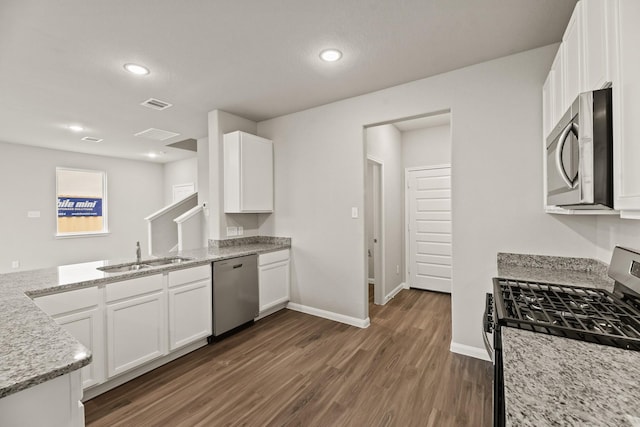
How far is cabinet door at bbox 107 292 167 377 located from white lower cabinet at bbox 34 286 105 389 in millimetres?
58

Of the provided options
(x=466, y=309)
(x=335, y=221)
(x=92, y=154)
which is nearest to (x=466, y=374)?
(x=466, y=309)

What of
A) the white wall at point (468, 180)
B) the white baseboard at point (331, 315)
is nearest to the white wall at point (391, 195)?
the white wall at point (468, 180)

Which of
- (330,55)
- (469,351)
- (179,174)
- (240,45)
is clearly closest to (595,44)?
(330,55)

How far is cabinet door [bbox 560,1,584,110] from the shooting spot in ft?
4.41

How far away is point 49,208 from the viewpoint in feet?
18.2

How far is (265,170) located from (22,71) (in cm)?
240

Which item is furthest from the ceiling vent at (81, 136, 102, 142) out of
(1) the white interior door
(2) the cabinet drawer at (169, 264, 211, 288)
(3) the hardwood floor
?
(1) the white interior door

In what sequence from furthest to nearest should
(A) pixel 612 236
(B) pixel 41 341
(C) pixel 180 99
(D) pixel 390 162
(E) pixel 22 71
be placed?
1. (D) pixel 390 162
2. (C) pixel 180 99
3. (E) pixel 22 71
4. (A) pixel 612 236
5. (B) pixel 41 341

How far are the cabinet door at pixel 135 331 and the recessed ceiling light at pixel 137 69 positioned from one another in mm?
1975

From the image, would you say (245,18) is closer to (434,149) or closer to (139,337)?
(139,337)

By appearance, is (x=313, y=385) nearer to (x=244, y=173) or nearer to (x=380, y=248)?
(x=380, y=248)

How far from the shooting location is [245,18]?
1874mm

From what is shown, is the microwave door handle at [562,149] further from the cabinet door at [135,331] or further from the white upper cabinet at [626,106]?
the cabinet door at [135,331]

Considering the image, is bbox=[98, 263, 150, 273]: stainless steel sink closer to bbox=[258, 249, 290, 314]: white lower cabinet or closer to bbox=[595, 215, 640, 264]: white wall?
bbox=[258, 249, 290, 314]: white lower cabinet
